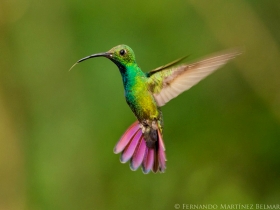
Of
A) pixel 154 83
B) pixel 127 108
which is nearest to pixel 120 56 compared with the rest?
pixel 154 83

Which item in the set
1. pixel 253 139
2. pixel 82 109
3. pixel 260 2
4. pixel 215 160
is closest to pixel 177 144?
pixel 215 160

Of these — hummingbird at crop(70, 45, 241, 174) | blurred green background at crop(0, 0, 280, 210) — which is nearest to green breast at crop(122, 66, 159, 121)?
hummingbird at crop(70, 45, 241, 174)

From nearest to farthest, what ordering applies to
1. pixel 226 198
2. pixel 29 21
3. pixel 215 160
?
pixel 226 198 → pixel 215 160 → pixel 29 21

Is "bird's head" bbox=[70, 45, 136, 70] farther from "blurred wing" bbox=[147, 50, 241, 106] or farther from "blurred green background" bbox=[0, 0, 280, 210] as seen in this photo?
"blurred green background" bbox=[0, 0, 280, 210]

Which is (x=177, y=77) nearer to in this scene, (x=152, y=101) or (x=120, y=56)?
(x=152, y=101)

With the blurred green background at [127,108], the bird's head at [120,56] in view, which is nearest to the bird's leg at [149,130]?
the bird's head at [120,56]

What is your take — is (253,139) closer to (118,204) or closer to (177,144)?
(177,144)
